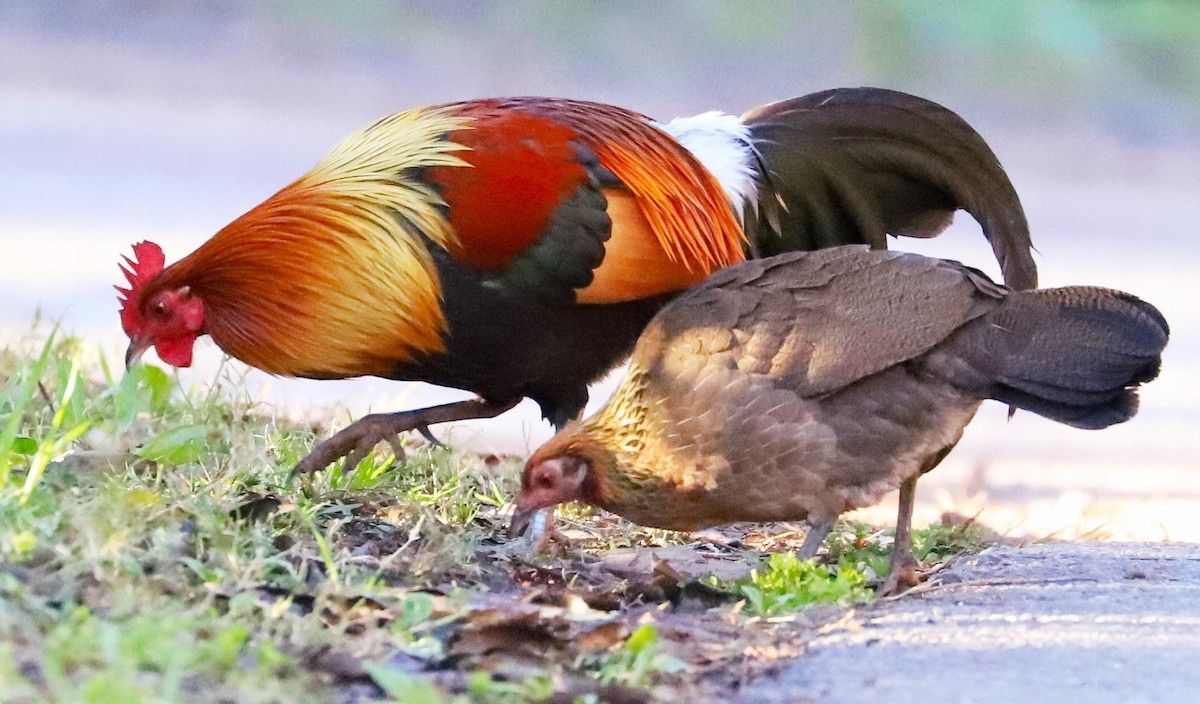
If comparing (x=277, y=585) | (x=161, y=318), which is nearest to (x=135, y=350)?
(x=161, y=318)

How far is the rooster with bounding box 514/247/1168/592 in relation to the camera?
12.1 ft

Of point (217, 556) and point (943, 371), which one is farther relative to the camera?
point (943, 371)

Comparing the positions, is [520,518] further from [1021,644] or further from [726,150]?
[726,150]

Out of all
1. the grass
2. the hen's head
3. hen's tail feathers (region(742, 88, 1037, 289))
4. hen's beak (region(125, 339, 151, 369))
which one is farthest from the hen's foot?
hen's beak (region(125, 339, 151, 369))

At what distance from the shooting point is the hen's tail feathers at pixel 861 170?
4730 millimetres

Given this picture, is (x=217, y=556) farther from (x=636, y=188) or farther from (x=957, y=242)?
(x=957, y=242)

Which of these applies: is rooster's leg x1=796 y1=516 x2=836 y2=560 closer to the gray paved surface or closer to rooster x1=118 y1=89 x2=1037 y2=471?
the gray paved surface

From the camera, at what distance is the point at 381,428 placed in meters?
4.59

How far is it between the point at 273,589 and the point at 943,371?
1848 millimetres

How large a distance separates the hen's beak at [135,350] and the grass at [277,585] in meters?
0.04

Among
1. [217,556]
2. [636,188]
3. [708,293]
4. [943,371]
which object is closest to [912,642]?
[943,371]

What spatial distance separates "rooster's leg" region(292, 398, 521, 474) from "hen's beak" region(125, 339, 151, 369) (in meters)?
0.62

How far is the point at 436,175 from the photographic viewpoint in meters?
4.34

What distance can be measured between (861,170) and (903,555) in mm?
1543
